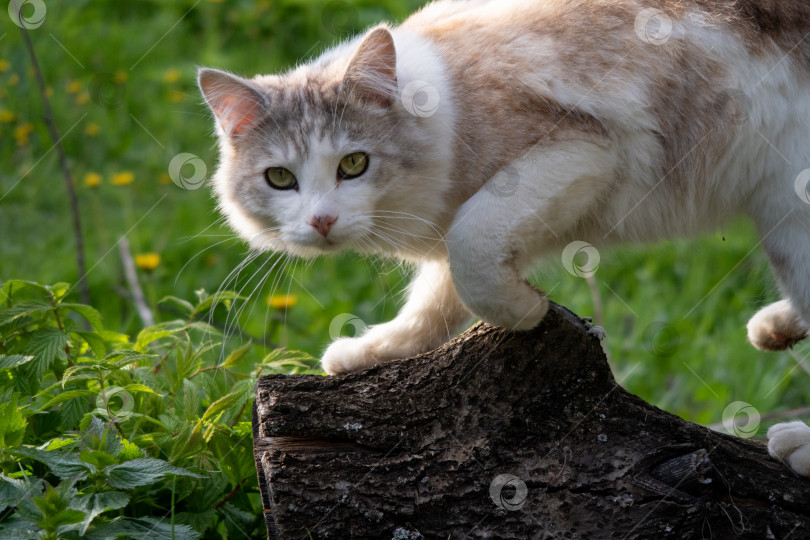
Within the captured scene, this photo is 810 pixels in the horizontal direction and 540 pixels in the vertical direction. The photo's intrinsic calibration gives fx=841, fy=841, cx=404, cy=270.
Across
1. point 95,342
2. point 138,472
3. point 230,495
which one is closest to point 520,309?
point 230,495

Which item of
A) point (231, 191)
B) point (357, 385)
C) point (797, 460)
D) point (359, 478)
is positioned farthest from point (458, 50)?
point (797, 460)

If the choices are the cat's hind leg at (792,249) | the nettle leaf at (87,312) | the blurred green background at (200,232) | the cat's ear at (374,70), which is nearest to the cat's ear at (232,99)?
the cat's ear at (374,70)

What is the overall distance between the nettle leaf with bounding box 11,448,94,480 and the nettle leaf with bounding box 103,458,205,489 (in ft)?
0.18

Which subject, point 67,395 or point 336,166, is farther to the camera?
point 336,166

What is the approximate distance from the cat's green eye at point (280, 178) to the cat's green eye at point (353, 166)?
5.9 inches

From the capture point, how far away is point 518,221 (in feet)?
7.48

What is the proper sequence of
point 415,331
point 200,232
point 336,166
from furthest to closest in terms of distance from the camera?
point 200,232
point 415,331
point 336,166

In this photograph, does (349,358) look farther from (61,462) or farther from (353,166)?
(61,462)

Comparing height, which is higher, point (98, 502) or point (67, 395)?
point (67, 395)

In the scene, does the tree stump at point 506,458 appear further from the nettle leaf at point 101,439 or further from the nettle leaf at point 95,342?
the nettle leaf at point 95,342

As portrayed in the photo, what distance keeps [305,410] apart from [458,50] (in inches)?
45.8

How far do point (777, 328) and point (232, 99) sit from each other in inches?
75.9

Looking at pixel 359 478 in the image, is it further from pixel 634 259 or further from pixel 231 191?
pixel 634 259

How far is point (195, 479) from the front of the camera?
7.31 feet
